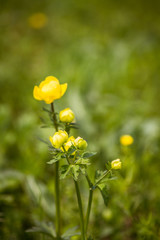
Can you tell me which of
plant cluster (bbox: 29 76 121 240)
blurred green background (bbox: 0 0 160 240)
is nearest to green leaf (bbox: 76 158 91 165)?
plant cluster (bbox: 29 76 121 240)

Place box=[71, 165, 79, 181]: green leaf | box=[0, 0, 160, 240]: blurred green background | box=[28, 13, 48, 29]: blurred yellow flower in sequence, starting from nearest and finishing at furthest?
box=[71, 165, 79, 181]: green leaf, box=[0, 0, 160, 240]: blurred green background, box=[28, 13, 48, 29]: blurred yellow flower

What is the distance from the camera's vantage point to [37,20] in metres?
3.25

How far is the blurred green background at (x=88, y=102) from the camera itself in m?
1.20

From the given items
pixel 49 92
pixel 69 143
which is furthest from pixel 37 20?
pixel 69 143

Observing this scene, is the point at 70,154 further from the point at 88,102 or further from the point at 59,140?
the point at 88,102

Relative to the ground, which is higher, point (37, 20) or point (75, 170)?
point (37, 20)

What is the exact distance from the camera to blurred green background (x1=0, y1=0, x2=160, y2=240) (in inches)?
47.4

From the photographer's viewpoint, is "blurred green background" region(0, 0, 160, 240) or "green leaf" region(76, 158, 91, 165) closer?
"green leaf" region(76, 158, 91, 165)

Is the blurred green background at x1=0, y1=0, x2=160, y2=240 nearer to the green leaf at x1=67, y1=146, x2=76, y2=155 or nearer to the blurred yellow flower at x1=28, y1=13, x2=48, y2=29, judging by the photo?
the blurred yellow flower at x1=28, y1=13, x2=48, y2=29

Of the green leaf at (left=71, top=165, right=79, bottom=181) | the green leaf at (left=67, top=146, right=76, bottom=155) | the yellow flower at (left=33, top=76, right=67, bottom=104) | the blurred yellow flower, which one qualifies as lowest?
the green leaf at (left=71, top=165, right=79, bottom=181)

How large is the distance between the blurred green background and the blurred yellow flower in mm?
14

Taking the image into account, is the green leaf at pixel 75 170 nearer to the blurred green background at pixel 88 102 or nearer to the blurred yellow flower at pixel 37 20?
the blurred green background at pixel 88 102

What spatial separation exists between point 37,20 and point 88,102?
183 centimetres

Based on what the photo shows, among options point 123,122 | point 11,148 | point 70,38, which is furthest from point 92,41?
point 11,148
